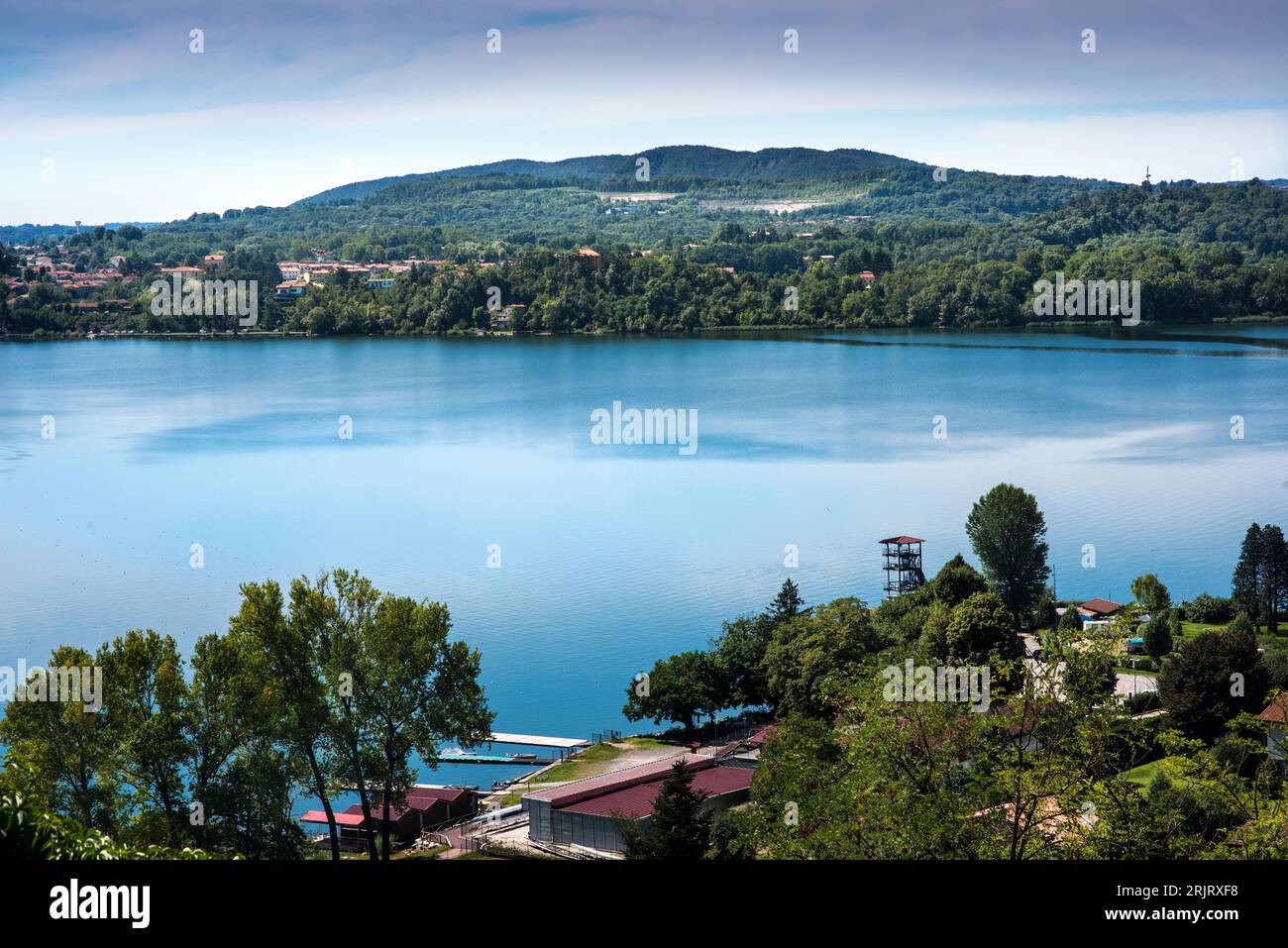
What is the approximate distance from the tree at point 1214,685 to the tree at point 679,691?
456 centimetres

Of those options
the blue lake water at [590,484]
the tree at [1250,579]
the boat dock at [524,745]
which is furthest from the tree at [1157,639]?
the boat dock at [524,745]

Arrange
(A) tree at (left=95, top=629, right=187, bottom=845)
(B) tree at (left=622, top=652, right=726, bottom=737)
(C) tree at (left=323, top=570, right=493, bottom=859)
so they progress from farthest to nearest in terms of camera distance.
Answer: (B) tree at (left=622, top=652, right=726, bottom=737) → (C) tree at (left=323, top=570, right=493, bottom=859) → (A) tree at (left=95, top=629, right=187, bottom=845)

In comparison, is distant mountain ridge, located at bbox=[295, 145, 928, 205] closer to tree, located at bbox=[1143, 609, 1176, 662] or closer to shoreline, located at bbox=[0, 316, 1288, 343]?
shoreline, located at bbox=[0, 316, 1288, 343]

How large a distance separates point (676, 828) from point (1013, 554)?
10569 mm

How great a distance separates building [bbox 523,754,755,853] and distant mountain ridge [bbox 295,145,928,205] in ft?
389

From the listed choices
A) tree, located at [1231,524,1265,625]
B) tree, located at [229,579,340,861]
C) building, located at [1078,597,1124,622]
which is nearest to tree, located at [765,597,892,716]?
building, located at [1078,597,1124,622]

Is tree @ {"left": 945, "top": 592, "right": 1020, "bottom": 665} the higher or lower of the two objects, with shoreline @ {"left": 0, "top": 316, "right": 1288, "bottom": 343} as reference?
lower

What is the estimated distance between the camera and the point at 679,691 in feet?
48.3

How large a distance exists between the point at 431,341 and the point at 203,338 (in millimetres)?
10954

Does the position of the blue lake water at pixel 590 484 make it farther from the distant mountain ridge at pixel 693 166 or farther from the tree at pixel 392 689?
the distant mountain ridge at pixel 693 166

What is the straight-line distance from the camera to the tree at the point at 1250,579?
57.9 ft

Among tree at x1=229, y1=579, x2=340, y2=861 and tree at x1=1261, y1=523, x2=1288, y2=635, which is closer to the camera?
tree at x1=229, y1=579, x2=340, y2=861

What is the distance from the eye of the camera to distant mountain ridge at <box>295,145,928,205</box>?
429 feet
